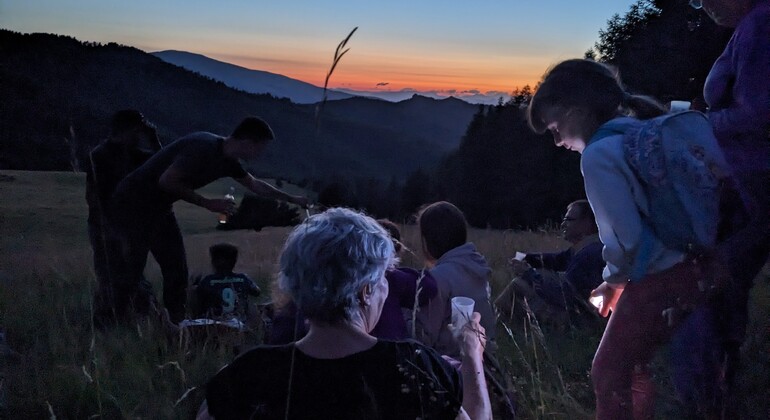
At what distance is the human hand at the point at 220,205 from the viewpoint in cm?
464

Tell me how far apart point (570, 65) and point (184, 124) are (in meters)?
49.2

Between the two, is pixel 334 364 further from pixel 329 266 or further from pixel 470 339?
pixel 470 339

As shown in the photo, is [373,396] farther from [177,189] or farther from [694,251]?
[177,189]

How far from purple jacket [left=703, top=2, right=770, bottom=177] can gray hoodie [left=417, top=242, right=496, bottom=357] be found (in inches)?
55.0

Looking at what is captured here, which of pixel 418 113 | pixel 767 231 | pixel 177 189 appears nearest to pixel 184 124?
pixel 418 113

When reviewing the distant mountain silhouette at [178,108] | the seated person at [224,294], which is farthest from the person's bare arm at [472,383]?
the distant mountain silhouette at [178,108]

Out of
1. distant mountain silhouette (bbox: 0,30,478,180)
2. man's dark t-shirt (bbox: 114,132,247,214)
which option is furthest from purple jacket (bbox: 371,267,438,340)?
distant mountain silhouette (bbox: 0,30,478,180)

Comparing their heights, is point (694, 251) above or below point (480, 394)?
above

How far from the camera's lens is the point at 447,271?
3.20 meters

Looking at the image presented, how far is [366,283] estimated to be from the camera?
1.69 metres

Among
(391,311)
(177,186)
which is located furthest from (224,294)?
(391,311)

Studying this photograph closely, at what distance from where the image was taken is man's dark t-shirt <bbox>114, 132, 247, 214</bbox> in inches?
183

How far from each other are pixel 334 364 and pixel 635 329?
3.13 ft

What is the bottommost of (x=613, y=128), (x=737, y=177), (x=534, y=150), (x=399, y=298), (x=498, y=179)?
(x=498, y=179)
